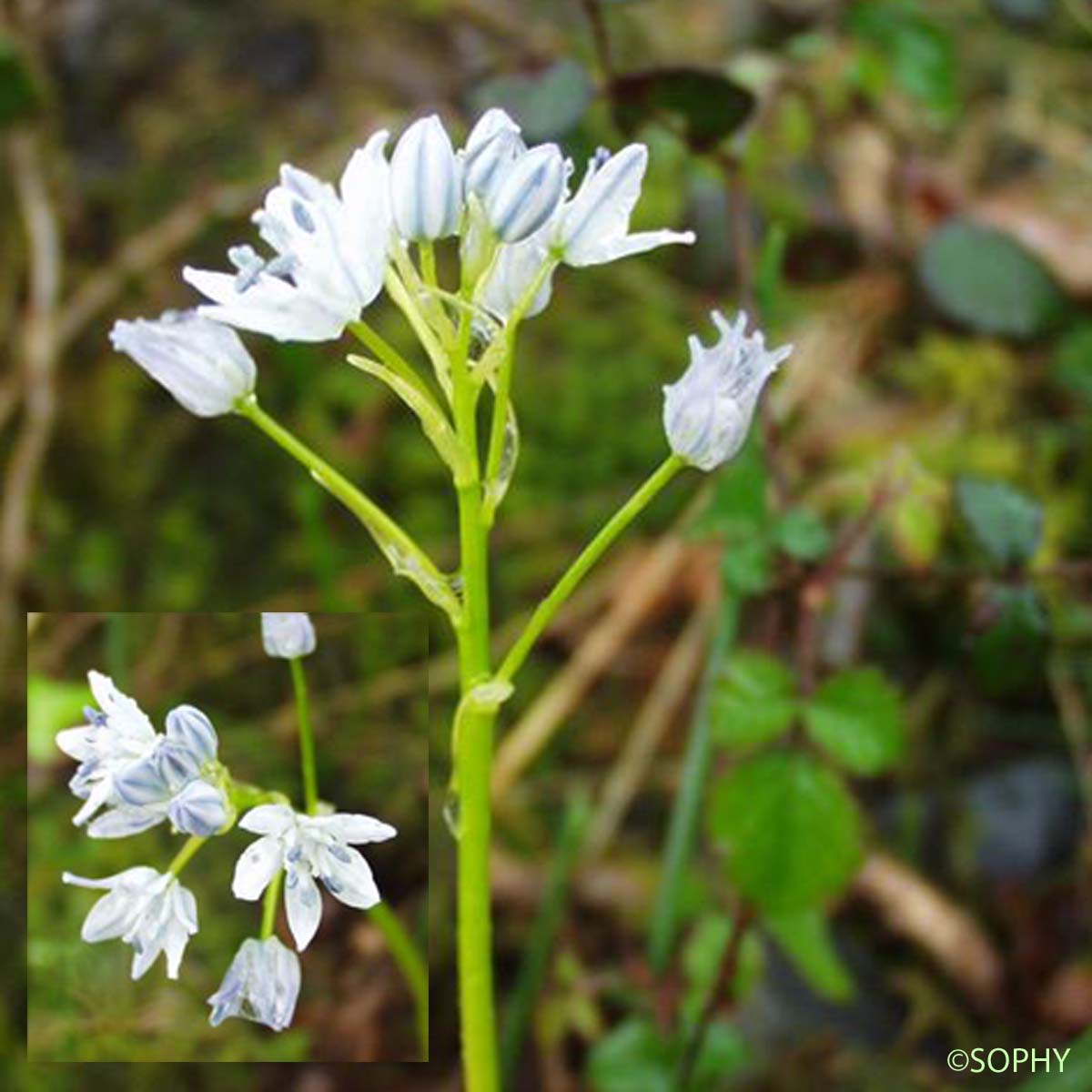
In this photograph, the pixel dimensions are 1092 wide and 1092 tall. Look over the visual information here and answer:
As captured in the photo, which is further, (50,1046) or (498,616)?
(498,616)

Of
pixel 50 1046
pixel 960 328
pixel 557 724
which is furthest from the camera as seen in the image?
pixel 960 328

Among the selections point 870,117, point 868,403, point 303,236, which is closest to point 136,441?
point 868,403

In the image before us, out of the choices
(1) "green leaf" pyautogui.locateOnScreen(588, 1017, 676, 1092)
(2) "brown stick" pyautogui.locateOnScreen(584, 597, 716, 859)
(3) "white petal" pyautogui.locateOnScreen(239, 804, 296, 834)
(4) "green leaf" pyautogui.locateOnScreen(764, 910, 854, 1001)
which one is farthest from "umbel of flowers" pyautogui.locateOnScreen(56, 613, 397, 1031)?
(2) "brown stick" pyautogui.locateOnScreen(584, 597, 716, 859)

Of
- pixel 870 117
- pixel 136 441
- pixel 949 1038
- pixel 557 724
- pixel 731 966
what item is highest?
pixel 870 117

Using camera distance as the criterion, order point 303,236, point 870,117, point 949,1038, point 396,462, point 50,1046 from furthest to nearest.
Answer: point 870,117
point 396,462
point 949,1038
point 50,1046
point 303,236

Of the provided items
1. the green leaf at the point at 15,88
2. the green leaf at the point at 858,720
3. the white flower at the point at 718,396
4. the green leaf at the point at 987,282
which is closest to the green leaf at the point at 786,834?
the green leaf at the point at 858,720

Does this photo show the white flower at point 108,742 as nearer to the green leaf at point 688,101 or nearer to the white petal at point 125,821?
the white petal at point 125,821

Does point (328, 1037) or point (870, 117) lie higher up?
Answer: point (870, 117)

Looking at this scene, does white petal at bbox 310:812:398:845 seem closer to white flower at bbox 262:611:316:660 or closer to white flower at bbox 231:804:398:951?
white flower at bbox 231:804:398:951

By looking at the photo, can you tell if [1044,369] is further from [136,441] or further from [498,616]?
[136,441]
